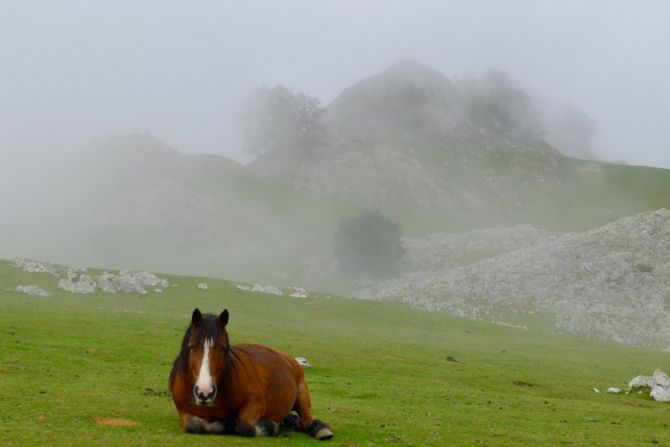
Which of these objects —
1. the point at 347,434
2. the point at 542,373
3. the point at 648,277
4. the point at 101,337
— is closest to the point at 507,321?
the point at 648,277

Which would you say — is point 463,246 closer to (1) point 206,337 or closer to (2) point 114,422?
(2) point 114,422

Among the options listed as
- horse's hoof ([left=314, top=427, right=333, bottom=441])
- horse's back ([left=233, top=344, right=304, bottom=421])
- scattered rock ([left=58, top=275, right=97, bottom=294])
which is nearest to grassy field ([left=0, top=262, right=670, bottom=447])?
horse's hoof ([left=314, top=427, right=333, bottom=441])

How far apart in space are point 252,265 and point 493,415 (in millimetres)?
132080

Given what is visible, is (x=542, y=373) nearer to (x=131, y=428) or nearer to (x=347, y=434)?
(x=347, y=434)

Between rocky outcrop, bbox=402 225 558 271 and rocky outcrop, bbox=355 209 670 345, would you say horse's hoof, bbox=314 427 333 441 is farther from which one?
rocky outcrop, bbox=402 225 558 271

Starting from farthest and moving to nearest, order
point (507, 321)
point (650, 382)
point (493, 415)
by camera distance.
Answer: point (507, 321), point (650, 382), point (493, 415)

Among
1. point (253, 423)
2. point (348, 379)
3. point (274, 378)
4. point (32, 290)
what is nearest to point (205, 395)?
point (253, 423)

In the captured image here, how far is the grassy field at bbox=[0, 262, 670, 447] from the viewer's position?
17.5m

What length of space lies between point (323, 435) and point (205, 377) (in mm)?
4652

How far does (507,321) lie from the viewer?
3524 inches

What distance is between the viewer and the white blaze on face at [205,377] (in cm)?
1242

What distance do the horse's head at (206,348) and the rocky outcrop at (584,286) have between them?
78.2 metres

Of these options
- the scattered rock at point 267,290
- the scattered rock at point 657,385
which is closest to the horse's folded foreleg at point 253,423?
the scattered rock at point 657,385

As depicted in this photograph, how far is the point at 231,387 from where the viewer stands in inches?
567
